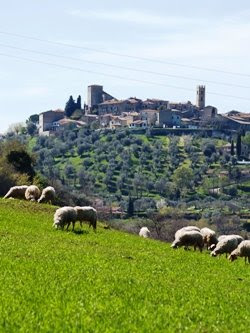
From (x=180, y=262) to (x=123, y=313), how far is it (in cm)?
1101

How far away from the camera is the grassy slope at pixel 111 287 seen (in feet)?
43.7

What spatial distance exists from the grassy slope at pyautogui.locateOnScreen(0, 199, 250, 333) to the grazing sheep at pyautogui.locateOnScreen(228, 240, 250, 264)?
0.88 m

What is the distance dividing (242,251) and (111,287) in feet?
41.1

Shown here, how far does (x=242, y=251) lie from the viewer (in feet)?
93.9

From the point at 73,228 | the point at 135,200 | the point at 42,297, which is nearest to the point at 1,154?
the point at 73,228

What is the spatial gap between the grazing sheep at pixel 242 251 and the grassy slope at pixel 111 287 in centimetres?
88

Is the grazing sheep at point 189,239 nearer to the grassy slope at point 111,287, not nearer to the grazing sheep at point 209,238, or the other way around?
the grassy slope at point 111,287

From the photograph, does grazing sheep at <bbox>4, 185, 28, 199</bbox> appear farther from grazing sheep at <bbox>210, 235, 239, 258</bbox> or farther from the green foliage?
grazing sheep at <bbox>210, 235, 239, 258</bbox>

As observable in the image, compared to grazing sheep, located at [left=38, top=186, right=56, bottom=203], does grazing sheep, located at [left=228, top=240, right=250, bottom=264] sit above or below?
below

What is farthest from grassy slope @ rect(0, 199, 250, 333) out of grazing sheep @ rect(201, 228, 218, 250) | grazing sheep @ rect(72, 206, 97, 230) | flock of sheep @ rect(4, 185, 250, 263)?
grazing sheep @ rect(201, 228, 218, 250)

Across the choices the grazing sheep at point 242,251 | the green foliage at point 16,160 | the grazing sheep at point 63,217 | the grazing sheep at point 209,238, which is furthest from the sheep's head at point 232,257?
the green foliage at point 16,160

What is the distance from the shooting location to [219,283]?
2062 centimetres

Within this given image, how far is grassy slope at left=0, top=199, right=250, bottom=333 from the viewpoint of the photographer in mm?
13312

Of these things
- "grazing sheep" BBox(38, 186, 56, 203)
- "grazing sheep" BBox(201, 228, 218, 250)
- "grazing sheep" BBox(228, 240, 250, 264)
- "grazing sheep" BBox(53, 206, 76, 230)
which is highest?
"grazing sheep" BBox(53, 206, 76, 230)
